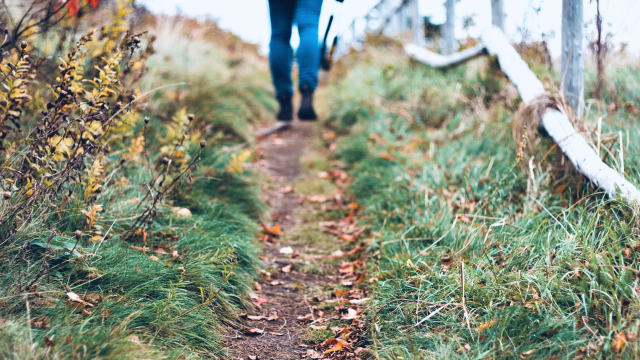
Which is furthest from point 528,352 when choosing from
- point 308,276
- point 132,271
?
point 132,271

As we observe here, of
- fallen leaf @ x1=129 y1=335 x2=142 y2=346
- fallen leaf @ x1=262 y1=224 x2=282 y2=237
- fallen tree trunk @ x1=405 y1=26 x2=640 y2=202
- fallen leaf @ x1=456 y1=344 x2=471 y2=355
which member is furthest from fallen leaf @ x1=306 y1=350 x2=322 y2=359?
fallen tree trunk @ x1=405 y1=26 x2=640 y2=202

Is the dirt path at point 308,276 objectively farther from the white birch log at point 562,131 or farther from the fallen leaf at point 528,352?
the white birch log at point 562,131

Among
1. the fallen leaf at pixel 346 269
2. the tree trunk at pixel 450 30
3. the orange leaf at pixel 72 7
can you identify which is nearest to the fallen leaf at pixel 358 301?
the fallen leaf at pixel 346 269

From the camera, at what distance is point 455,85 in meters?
A: 4.67

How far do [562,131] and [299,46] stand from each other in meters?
2.37

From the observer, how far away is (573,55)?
9.73 ft

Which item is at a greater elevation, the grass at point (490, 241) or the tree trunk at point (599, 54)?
the tree trunk at point (599, 54)

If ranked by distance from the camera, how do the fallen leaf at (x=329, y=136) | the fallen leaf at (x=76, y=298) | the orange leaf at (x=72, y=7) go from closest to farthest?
the fallen leaf at (x=76, y=298), the orange leaf at (x=72, y=7), the fallen leaf at (x=329, y=136)

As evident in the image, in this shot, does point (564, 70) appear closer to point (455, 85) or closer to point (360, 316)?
point (455, 85)

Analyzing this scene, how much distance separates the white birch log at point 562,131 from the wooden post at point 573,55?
0.59 feet

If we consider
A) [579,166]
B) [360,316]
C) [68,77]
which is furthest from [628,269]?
[68,77]

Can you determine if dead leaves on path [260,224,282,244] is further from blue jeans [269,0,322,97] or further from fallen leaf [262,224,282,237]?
blue jeans [269,0,322,97]

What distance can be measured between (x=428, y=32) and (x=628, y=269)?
6058mm

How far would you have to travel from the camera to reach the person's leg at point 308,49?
3.87 m
